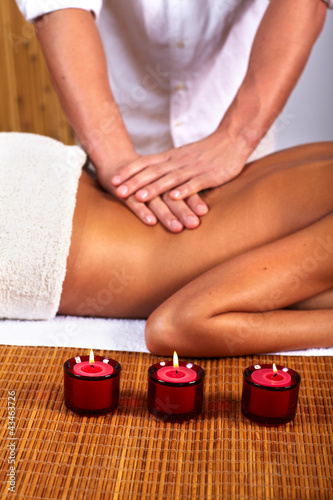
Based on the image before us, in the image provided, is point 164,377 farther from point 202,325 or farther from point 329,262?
point 329,262

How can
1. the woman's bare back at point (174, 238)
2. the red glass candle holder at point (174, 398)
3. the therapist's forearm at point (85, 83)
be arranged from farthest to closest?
the therapist's forearm at point (85, 83), the woman's bare back at point (174, 238), the red glass candle holder at point (174, 398)

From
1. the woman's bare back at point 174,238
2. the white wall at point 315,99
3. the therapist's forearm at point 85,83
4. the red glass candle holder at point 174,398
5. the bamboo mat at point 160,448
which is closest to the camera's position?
the bamboo mat at point 160,448

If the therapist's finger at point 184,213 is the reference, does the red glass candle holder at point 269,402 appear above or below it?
below

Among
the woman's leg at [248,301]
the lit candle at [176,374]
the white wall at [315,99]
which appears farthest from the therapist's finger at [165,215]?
the white wall at [315,99]

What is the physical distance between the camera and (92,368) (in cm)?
111

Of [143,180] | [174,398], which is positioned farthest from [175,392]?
[143,180]

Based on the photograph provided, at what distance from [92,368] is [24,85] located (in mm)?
2803

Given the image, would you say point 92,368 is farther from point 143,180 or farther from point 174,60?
point 174,60

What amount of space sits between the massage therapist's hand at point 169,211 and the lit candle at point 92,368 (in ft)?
1.38

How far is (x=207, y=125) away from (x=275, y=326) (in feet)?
3.42

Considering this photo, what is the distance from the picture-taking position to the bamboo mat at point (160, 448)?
95 centimetres

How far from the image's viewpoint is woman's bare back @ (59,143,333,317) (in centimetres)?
142

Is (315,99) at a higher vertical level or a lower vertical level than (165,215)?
lower

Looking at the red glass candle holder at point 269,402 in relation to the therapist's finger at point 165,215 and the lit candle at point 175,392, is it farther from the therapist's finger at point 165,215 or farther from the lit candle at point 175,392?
the therapist's finger at point 165,215
